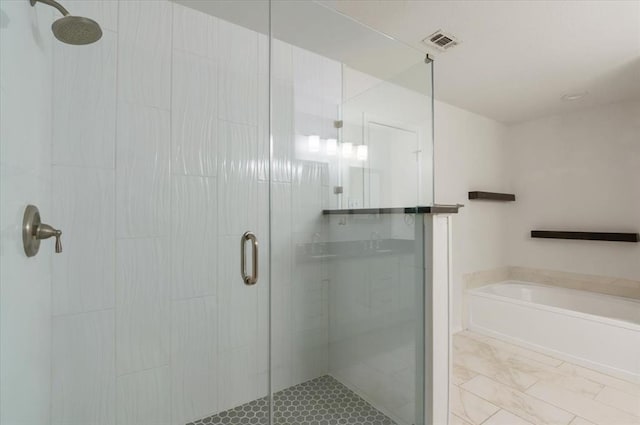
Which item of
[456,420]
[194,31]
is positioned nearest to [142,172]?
[194,31]

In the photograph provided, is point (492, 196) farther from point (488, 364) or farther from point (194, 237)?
point (194, 237)

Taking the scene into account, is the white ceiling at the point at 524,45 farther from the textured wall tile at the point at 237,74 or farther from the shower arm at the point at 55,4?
the shower arm at the point at 55,4

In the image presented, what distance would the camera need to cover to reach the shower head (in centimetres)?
93

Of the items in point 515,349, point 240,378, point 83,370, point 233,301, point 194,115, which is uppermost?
point 194,115

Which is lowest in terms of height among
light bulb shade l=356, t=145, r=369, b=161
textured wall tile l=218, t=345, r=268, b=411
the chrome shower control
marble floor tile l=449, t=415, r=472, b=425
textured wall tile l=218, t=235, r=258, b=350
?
marble floor tile l=449, t=415, r=472, b=425

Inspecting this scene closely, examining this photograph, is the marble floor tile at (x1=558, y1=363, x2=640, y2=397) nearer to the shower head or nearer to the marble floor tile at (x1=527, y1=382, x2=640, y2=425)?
the marble floor tile at (x1=527, y1=382, x2=640, y2=425)

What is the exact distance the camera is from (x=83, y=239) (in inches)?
56.1

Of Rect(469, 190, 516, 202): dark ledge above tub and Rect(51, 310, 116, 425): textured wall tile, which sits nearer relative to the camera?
Rect(51, 310, 116, 425): textured wall tile

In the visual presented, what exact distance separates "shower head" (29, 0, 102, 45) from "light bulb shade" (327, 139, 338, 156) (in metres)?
1.35

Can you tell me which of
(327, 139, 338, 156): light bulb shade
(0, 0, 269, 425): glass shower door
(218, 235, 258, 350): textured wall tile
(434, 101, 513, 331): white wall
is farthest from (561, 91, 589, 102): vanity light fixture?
(218, 235, 258, 350): textured wall tile

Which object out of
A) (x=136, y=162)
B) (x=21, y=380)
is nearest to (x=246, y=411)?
(x=21, y=380)

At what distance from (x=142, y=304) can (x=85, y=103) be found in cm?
102

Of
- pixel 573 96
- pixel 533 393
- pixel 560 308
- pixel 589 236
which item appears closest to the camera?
pixel 533 393

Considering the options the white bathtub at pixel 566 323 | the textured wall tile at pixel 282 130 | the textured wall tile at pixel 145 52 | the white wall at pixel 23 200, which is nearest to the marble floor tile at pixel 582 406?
the white bathtub at pixel 566 323
